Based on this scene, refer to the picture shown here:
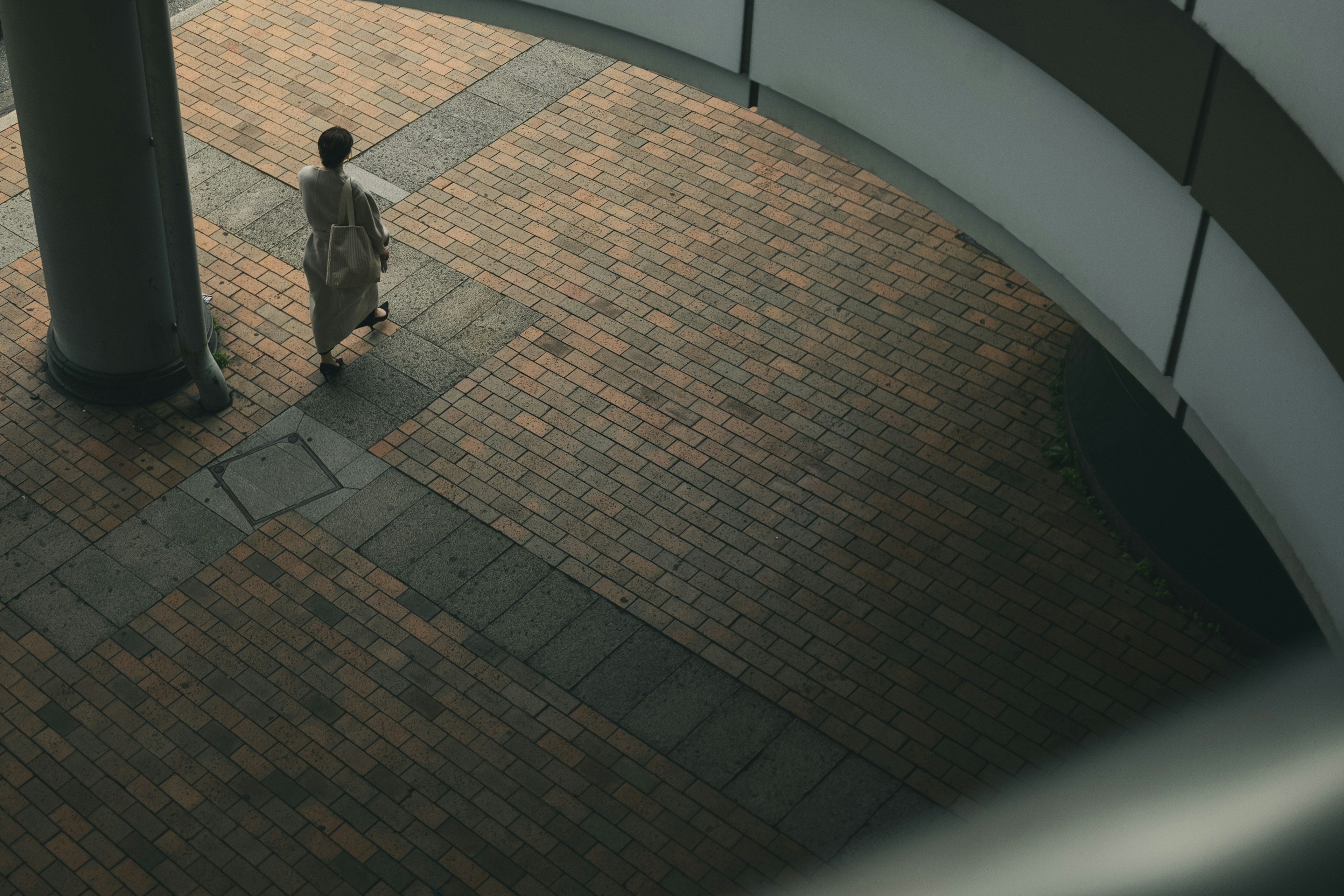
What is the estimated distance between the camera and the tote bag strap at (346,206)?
802 centimetres

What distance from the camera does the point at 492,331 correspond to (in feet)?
30.0

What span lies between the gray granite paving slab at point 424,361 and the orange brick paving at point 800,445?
0.14 meters

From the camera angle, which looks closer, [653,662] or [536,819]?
[536,819]

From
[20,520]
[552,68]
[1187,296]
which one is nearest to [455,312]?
[20,520]

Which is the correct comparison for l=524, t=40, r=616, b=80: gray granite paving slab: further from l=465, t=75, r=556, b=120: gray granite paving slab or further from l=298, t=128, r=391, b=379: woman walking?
l=298, t=128, r=391, b=379: woman walking

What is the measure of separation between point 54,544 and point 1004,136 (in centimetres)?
568

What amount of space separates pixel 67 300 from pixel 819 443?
443 cm

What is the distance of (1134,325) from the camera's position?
4.32 m

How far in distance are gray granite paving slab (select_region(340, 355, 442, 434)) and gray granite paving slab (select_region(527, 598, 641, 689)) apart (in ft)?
5.67

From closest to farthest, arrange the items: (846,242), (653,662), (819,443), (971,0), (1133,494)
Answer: (971,0) < (653,662) < (1133,494) < (819,443) < (846,242)

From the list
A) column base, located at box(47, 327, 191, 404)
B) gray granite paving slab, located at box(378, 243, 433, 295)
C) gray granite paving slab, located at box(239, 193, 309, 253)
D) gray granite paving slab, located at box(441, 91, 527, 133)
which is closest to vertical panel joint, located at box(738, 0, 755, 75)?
gray granite paving slab, located at box(378, 243, 433, 295)

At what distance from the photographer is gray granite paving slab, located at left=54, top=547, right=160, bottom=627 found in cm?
743

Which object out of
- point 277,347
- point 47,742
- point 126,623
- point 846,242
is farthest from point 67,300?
point 846,242

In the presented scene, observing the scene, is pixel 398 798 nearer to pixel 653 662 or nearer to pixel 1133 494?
pixel 653 662
